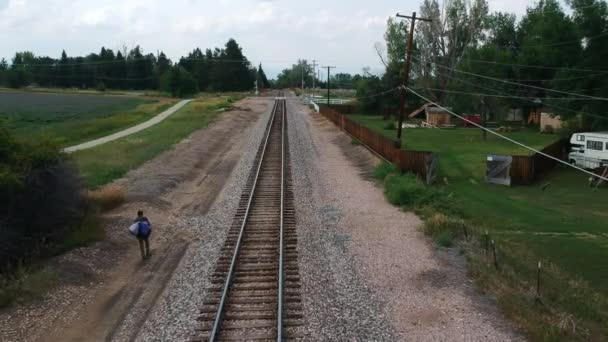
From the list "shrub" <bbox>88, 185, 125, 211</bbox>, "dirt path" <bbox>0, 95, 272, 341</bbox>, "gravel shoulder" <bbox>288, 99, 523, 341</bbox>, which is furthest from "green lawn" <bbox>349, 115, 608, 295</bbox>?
"shrub" <bbox>88, 185, 125, 211</bbox>

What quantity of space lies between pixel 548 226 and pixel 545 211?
2926 millimetres

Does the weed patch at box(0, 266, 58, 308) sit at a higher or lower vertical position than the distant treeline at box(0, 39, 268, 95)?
lower

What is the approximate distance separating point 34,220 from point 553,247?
15.6 metres

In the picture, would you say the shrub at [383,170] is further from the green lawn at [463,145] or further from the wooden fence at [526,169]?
the wooden fence at [526,169]

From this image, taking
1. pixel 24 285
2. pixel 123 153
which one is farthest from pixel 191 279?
pixel 123 153

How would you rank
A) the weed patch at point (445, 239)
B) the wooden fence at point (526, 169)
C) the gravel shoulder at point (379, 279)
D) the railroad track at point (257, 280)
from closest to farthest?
the railroad track at point (257, 280), the gravel shoulder at point (379, 279), the weed patch at point (445, 239), the wooden fence at point (526, 169)

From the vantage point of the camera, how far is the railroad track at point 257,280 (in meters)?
10.6

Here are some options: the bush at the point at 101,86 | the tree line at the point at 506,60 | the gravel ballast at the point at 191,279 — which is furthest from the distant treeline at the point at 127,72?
the gravel ballast at the point at 191,279

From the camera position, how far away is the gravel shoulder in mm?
10734

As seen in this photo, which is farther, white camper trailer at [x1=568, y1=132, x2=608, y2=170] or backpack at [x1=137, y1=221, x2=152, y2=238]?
white camper trailer at [x1=568, y1=132, x2=608, y2=170]

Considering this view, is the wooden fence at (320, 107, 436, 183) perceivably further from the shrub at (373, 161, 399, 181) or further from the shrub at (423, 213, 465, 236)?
the shrub at (423, 213, 465, 236)

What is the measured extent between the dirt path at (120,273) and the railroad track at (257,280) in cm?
139

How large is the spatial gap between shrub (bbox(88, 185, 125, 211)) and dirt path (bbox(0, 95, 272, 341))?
0.31m

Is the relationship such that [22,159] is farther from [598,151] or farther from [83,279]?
[598,151]
